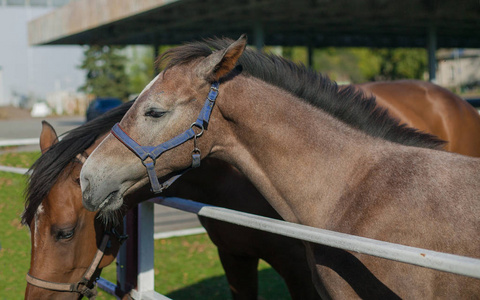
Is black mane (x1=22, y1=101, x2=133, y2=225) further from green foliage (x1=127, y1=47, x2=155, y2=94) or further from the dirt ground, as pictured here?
green foliage (x1=127, y1=47, x2=155, y2=94)

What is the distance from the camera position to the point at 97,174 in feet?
8.16

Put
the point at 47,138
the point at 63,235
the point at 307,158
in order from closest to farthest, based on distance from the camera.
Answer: the point at 307,158 → the point at 63,235 → the point at 47,138

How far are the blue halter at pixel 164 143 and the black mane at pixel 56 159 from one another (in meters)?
0.61

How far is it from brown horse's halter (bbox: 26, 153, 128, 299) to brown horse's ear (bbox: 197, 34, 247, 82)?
101 centimetres

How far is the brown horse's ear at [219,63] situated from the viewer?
8.20 feet

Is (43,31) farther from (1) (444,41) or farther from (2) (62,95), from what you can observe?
(1) (444,41)

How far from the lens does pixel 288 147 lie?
2.62 m

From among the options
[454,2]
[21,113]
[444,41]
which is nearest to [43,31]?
[21,113]

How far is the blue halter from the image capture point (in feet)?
8.25

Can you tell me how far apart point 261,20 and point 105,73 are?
29.0 m

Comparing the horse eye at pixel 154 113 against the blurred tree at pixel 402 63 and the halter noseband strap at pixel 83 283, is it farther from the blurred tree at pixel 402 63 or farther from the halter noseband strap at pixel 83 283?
the blurred tree at pixel 402 63

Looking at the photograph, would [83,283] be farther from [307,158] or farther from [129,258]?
[307,158]

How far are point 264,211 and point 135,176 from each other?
1219 mm

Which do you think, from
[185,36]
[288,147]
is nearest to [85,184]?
[288,147]
